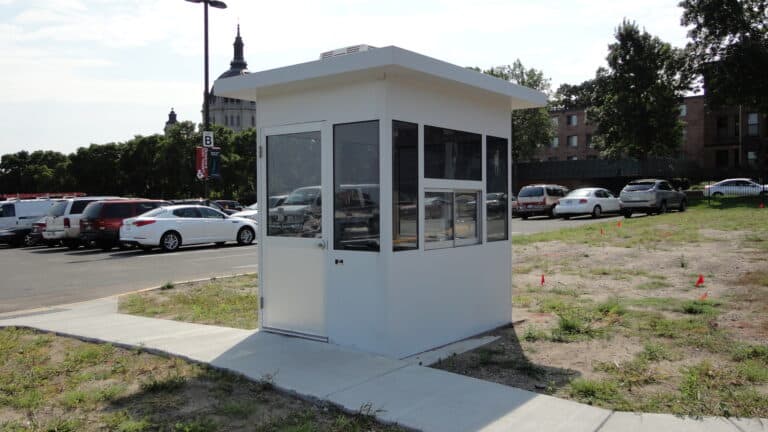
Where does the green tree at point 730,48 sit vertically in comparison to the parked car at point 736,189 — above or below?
above

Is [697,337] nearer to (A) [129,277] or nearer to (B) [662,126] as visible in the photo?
(A) [129,277]

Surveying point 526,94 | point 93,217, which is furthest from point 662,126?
point 526,94

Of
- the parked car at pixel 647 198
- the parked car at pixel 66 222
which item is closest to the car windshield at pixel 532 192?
the parked car at pixel 647 198

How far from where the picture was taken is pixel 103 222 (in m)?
20.7

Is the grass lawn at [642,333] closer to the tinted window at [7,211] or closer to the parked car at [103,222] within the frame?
the parked car at [103,222]

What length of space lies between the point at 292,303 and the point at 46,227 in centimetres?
1927

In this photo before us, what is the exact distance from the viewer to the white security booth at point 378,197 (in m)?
6.14

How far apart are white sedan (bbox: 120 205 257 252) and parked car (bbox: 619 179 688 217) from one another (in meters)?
16.5

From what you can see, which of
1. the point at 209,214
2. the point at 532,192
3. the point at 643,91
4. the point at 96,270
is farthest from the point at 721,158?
the point at 96,270

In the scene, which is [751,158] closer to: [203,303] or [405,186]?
[203,303]

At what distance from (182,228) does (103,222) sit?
2919mm

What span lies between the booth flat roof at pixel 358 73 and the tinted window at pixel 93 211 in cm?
1536

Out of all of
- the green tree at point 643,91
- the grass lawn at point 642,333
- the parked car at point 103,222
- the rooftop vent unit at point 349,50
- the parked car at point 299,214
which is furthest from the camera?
the green tree at point 643,91

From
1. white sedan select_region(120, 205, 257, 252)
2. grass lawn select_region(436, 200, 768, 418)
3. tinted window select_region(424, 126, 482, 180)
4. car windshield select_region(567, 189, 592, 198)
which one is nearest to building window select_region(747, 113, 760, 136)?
car windshield select_region(567, 189, 592, 198)
